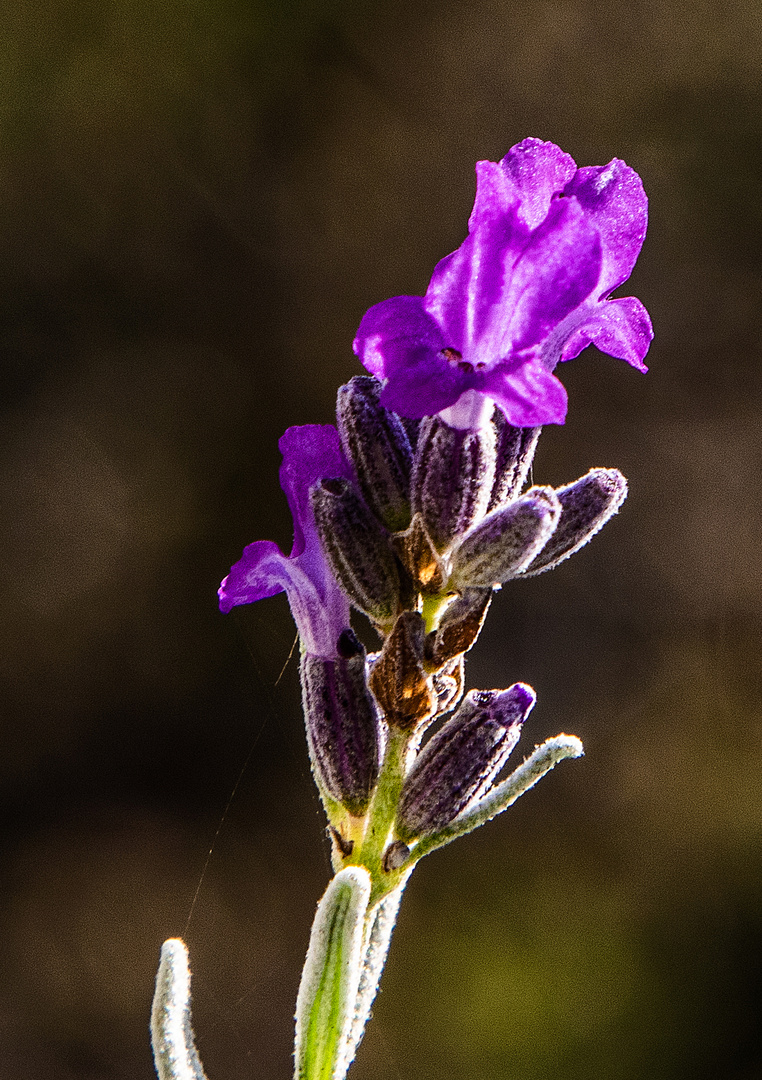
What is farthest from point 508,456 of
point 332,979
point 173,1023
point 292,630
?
point 292,630

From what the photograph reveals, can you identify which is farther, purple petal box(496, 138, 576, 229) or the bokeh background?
the bokeh background

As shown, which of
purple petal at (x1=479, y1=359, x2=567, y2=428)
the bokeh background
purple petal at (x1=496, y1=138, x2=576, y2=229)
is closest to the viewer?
purple petal at (x1=479, y1=359, x2=567, y2=428)

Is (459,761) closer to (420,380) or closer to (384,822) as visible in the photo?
(384,822)

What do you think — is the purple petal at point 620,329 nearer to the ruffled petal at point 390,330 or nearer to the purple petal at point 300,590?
the ruffled petal at point 390,330

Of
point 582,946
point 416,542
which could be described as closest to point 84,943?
point 582,946

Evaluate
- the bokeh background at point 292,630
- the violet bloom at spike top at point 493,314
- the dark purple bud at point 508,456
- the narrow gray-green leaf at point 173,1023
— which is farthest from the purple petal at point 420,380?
the bokeh background at point 292,630

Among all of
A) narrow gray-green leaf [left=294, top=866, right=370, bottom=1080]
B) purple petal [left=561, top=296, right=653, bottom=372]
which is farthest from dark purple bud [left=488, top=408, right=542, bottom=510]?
narrow gray-green leaf [left=294, top=866, right=370, bottom=1080]

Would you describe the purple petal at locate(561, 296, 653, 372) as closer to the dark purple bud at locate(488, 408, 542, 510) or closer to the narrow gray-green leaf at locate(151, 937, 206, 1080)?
the dark purple bud at locate(488, 408, 542, 510)
